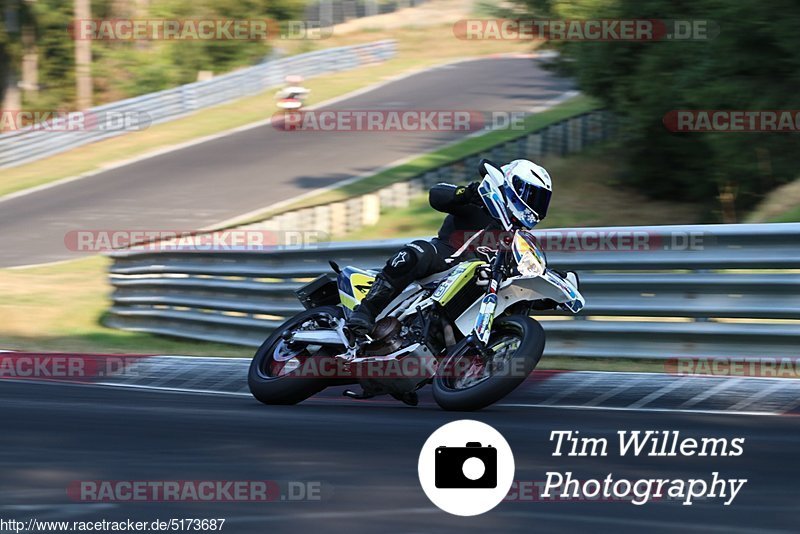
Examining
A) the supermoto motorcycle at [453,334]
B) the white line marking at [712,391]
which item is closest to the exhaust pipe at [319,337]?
the supermoto motorcycle at [453,334]

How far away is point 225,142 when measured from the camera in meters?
26.1

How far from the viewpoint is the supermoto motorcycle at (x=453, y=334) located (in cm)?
643

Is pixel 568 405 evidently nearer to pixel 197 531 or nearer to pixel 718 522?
pixel 718 522

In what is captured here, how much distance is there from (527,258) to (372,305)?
102 cm

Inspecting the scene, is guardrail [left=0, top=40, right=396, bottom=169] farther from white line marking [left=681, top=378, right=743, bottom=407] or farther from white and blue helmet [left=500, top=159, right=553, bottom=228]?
white line marking [left=681, top=378, right=743, bottom=407]

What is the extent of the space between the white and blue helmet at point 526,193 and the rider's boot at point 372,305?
893 millimetres

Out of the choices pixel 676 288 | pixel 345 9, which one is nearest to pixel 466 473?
pixel 676 288

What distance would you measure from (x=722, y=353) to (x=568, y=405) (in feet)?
4.34

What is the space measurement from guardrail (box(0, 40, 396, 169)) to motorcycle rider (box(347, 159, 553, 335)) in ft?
66.8

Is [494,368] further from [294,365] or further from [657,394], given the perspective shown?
[294,365]

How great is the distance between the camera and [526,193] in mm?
6641

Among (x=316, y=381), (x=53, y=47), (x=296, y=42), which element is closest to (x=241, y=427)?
(x=316, y=381)

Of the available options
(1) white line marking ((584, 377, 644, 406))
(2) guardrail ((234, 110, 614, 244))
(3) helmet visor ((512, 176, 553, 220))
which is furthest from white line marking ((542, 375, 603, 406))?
(2) guardrail ((234, 110, 614, 244))

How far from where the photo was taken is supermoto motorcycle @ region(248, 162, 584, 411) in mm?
6430
